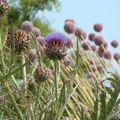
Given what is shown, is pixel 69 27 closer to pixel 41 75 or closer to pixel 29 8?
pixel 41 75

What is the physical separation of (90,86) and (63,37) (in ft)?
5.89

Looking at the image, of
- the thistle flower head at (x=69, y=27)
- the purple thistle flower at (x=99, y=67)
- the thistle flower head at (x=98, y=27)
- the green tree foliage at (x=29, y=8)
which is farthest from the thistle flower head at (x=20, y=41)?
the green tree foliage at (x=29, y=8)

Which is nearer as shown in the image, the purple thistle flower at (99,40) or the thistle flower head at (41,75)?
the thistle flower head at (41,75)

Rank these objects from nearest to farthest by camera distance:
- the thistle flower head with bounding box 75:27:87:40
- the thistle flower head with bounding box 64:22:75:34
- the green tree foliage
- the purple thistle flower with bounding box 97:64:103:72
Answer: the thistle flower head with bounding box 64:22:75:34 → the thistle flower head with bounding box 75:27:87:40 → the purple thistle flower with bounding box 97:64:103:72 → the green tree foliage

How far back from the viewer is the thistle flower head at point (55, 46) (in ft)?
4.95

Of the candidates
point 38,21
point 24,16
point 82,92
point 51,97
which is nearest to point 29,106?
point 51,97

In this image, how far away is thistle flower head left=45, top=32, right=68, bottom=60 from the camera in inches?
59.4

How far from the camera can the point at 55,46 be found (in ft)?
5.08

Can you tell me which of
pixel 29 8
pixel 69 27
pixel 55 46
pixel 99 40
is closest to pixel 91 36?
pixel 99 40

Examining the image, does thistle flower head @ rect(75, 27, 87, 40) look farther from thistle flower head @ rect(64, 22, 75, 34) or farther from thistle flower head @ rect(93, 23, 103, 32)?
thistle flower head @ rect(93, 23, 103, 32)

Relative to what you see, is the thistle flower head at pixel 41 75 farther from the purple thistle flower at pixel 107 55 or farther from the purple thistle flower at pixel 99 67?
the purple thistle flower at pixel 99 67

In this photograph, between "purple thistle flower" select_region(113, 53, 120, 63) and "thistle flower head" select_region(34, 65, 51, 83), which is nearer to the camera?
"thistle flower head" select_region(34, 65, 51, 83)

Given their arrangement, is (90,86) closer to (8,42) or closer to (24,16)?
(8,42)

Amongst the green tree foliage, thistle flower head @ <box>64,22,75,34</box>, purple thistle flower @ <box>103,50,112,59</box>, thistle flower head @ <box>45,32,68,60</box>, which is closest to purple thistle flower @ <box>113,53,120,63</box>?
purple thistle flower @ <box>103,50,112,59</box>
